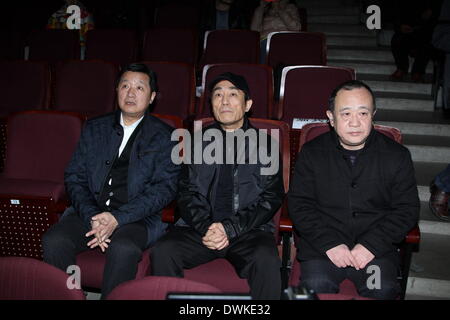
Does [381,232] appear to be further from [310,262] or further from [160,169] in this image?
[160,169]

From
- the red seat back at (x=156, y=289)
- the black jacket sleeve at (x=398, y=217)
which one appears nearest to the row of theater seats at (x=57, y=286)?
the red seat back at (x=156, y=289)

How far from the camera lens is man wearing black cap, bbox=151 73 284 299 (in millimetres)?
1579

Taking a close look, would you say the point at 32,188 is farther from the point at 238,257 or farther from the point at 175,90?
the point at 175,90

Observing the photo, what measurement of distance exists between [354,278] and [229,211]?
0.55m

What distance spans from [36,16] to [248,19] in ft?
8.26

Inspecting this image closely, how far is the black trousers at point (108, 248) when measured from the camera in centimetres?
155

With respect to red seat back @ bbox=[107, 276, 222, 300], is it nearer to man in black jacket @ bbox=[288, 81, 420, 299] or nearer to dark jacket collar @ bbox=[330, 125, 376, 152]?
man in black jacket @ bbox=[288, 81, 420, 299]

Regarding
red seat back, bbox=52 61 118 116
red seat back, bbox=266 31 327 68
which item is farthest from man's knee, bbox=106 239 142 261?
red seat back, bbox=266 31 327 68

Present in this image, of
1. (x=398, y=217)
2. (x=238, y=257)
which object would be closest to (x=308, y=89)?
(x=398, y=217)

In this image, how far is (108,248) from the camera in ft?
5.23

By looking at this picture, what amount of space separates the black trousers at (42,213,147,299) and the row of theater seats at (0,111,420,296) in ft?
0.17

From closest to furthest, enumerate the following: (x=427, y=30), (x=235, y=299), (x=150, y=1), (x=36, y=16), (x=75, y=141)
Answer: (x=235, y=299), (x=75, y=141), (x=427, y=30), (x=36, y=16), (x=150, y=1)

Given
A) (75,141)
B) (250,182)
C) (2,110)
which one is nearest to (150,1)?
(2,110)

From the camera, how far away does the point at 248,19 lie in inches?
187
